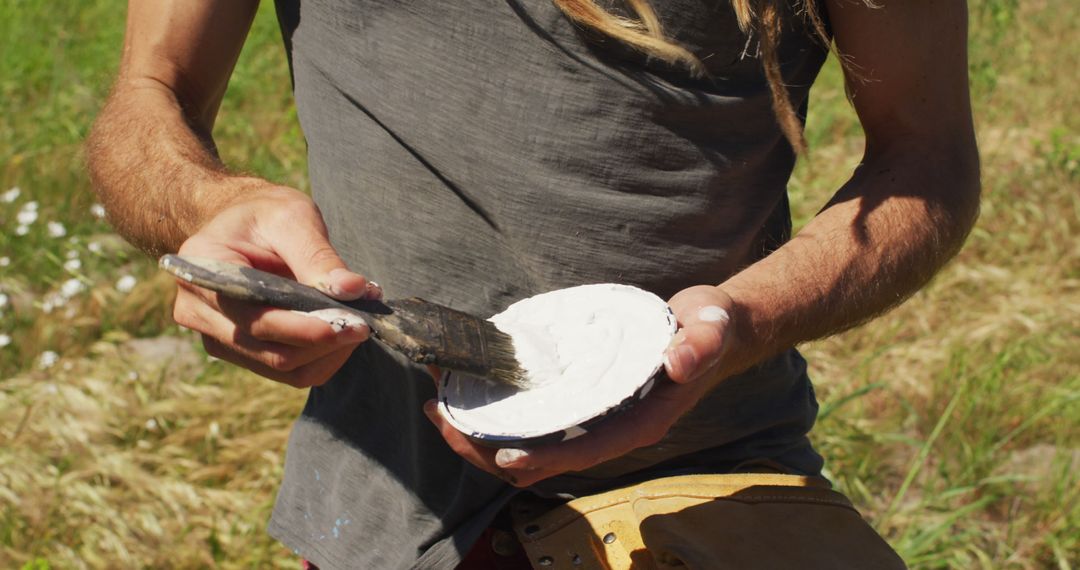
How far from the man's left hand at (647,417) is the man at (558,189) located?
0.01 metres

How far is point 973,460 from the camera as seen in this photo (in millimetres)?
3477

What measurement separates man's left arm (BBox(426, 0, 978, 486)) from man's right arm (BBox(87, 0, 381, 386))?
0.87 feet

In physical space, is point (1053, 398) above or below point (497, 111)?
below

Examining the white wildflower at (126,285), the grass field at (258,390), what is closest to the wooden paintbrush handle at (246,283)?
the grass field at (258,390)

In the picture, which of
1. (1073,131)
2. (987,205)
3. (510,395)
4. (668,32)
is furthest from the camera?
(1073,131)

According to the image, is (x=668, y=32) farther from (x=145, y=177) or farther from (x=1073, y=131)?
(x=1073, y=131)

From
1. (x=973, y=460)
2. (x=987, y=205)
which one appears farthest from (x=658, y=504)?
(x=987, y=205)

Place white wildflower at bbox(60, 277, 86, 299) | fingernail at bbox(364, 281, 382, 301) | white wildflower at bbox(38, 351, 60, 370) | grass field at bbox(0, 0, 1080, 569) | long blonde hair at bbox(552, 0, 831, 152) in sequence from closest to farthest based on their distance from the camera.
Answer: fingernail at bbox(364, 281, 382, 301), long blonde hair at bbox(552, 0, 831, 152), grass field at bbox(0, 0, 1080, 569), white wildflower at bbox(38, 351, 60, 370), white wildflower at bbox(60, 277, 86, 299)

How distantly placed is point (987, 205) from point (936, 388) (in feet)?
5.09

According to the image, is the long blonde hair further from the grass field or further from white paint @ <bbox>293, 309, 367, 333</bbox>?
the grass field

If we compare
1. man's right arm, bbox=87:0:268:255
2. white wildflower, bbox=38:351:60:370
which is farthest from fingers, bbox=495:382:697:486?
white wildflower, bbox=38:351:60:370

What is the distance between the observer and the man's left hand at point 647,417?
1428 mm

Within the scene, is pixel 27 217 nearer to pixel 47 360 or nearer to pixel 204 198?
pixel 47 360

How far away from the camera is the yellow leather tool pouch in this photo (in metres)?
1.68
